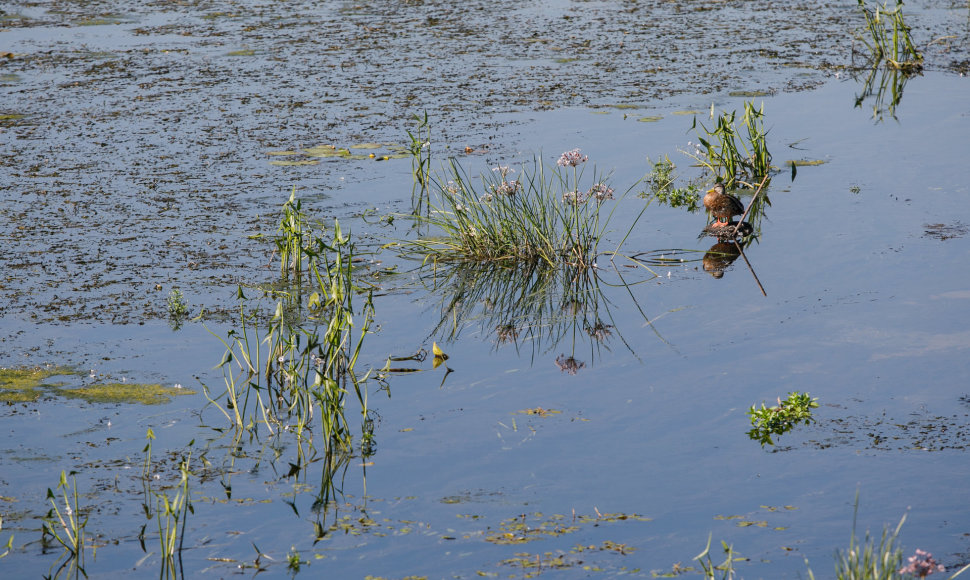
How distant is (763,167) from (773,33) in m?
4.61

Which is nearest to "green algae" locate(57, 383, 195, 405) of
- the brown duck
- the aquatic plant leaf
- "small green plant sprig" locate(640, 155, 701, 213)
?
the aquatic plant leaf

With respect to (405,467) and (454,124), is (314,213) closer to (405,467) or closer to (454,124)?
(454,124)

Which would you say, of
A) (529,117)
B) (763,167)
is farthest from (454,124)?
(763,167)

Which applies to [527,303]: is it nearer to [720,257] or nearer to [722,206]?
[720,257]

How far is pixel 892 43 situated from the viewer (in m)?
10.4

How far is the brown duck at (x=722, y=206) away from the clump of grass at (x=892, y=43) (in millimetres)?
3870

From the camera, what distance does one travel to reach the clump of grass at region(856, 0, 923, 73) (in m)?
9.71

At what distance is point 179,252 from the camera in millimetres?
6023

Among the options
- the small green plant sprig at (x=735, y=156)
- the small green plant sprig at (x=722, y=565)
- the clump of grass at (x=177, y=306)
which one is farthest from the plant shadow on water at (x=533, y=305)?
the small green plant sprig at (x=722, y=565)

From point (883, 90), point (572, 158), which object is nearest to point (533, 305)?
point (572, 158)

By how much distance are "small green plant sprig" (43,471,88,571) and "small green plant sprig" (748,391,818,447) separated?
2426 millimetres

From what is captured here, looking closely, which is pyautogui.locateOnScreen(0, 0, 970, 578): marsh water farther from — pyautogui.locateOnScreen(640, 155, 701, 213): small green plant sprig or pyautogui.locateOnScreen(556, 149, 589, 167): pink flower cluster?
pyautogui.locateOnScreen(556, 149, 589, 167): pink flower cluster

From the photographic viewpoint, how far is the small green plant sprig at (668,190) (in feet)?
22.6

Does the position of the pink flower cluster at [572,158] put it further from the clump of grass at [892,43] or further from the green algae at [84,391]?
the clump of grass at [892,43]
